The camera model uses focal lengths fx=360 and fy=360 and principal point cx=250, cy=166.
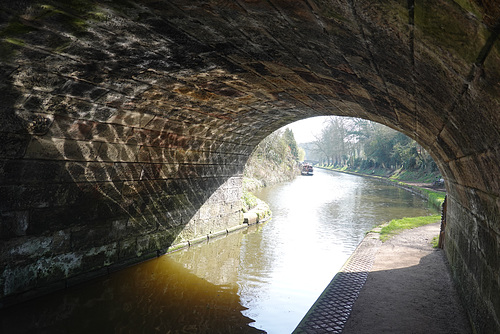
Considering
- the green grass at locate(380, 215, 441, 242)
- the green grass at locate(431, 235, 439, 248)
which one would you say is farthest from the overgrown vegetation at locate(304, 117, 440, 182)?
the green grass at locate(431, 235, 439, 248)

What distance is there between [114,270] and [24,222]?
241 cm

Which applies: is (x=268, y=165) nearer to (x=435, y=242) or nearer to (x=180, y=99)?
(x=435, y=242)

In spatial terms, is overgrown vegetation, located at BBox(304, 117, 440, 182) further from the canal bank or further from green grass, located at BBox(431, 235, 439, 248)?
the canal bank

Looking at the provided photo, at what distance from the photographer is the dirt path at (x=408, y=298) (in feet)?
15.5

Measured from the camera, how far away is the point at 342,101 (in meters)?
6.46

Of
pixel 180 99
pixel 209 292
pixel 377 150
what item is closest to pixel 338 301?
pixel 209 292

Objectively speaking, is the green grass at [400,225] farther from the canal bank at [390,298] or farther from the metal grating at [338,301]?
the metal grating at [338,301]

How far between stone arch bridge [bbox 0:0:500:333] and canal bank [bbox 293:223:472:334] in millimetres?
480

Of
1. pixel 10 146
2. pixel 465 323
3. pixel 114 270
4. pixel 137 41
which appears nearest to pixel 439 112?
pixel 465 323

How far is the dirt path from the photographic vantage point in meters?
4.71

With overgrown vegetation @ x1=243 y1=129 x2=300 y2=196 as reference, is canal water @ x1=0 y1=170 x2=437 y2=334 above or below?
below

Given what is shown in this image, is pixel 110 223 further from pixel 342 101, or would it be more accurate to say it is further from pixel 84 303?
pixel 342 101

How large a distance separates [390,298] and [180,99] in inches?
193

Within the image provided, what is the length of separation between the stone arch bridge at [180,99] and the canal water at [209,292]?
61cm
